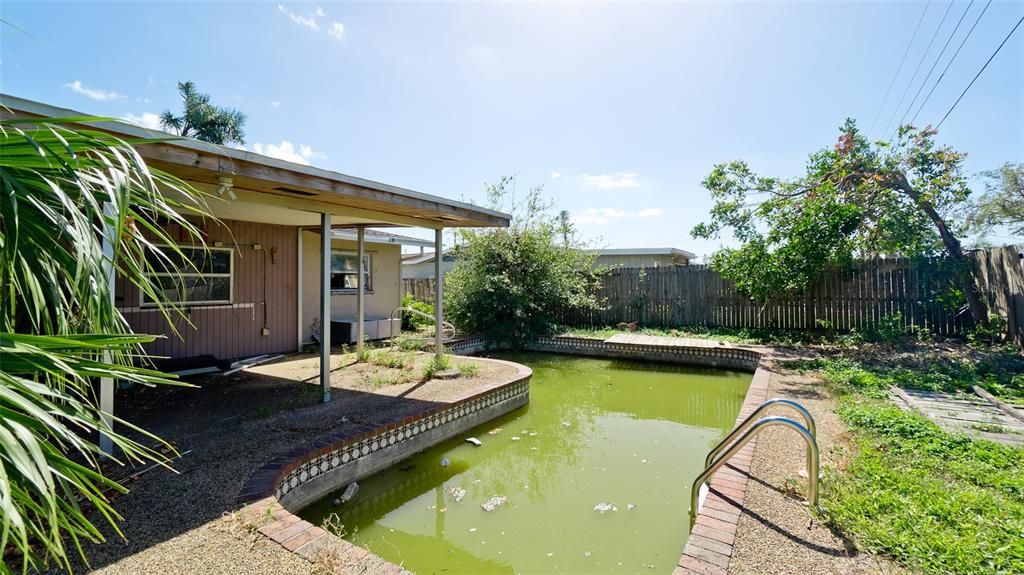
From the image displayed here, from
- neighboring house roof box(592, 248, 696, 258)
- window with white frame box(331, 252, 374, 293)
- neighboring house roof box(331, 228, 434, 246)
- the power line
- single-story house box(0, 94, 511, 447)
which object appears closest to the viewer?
single-story house box(0, 94, 511, 447)

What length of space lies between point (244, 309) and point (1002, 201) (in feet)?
82.6

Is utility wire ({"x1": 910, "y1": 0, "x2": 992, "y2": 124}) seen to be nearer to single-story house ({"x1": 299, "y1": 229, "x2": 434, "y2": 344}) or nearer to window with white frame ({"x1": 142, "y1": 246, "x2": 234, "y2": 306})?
single-story house ({"x1": 299, "y1": 229, "x2": 434, "y2": 344})

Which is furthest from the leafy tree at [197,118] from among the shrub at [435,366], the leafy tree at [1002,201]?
the leafy tree at [1002,201]

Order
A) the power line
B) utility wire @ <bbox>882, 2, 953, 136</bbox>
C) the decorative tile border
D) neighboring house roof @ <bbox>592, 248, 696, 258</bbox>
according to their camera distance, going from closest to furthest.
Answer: the power line, utility wire @ <bbox>882, 2, 953, 136</bbox>, the decorative tile border, neighboring house roof @ <bbox>592, 248, 696, 258</bbox>

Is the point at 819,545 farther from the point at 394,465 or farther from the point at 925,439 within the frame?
the point at 394,465

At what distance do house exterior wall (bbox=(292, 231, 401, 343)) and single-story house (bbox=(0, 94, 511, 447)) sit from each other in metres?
0.02

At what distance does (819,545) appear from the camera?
2.28 m

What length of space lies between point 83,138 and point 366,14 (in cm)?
636

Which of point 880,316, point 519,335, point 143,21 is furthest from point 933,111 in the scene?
point 143,21

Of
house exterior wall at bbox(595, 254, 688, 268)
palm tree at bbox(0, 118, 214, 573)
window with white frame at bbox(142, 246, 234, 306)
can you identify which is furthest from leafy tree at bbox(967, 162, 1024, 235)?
palm tree at bbox(0, 118, 214, 573)

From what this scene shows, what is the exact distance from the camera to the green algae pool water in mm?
2857

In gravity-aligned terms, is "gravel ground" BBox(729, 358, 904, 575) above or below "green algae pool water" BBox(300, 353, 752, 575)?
above

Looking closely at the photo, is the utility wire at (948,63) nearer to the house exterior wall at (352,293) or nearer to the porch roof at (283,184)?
the porch roof at (283,184)

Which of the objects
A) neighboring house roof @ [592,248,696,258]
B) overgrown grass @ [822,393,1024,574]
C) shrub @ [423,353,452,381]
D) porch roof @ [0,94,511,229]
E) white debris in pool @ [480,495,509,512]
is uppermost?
neighboring house roof @ [592,248,696,258]
